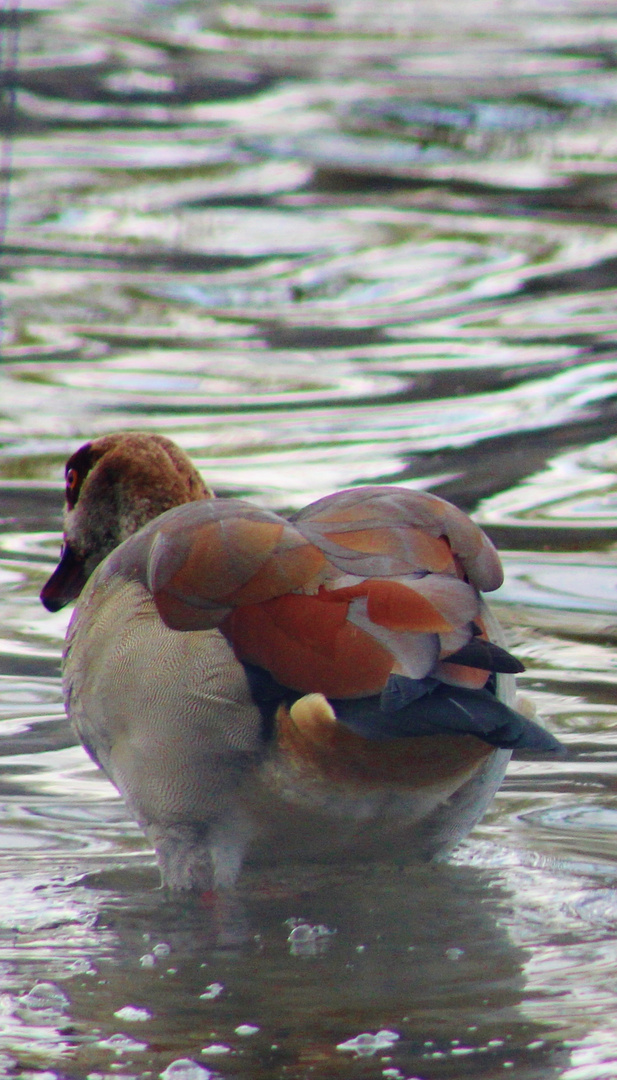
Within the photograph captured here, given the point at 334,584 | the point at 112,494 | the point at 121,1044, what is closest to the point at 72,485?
the point at 112,494

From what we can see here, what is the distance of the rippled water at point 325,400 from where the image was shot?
3.49 metres

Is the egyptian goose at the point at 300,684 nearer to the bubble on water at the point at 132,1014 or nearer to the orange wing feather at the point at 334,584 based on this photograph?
the orange wing feather at the point at 334,584

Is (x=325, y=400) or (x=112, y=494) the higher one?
(x=112, y=494)

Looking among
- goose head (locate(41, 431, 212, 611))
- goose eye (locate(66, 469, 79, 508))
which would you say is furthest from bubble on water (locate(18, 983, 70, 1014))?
goose eye (locate(66, 469, 79, 508))

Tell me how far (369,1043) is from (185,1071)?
36cm

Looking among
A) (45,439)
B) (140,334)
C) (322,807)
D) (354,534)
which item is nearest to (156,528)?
(354,534)

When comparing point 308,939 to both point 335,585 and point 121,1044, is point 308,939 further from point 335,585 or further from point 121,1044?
point 335,585

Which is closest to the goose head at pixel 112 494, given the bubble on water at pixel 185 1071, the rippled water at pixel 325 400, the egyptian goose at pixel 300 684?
the rippled water at pixel 325 400

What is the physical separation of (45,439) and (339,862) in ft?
15.2

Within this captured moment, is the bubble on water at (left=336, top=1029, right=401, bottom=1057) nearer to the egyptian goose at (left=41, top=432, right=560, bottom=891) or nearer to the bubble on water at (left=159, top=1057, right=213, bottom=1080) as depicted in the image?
the bubble on water at (left=159, top=1057, right=213, bottom=1080)

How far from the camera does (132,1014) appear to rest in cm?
344

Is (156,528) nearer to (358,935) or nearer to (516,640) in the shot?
(358,935)

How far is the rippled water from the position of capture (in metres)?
3.49

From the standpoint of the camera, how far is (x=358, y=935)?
3889 mm
